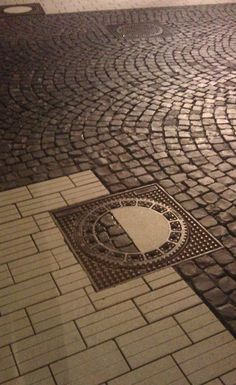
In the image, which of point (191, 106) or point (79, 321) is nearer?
point (79, 321)

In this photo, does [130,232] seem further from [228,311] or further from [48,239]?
[228,311]

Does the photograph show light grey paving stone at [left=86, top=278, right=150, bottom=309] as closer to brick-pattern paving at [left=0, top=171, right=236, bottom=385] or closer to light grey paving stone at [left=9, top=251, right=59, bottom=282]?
brick-pattern paving at [left=0, top=171, right=236, bottom=385]

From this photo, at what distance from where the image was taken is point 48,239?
170 inches

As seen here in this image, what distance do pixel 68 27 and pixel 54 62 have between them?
7.74 ft

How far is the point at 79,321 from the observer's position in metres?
3.48

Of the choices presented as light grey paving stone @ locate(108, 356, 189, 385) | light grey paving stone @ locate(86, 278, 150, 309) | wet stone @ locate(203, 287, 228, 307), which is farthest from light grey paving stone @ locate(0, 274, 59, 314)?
wet stone @ locate(203, 287, 228, 307)

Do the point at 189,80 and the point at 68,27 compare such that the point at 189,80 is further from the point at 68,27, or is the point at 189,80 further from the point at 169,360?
the point at 169,360

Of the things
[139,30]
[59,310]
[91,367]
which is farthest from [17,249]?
[139,30]

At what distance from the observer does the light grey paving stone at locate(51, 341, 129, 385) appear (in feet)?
10.1

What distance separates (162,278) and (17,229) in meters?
1.53

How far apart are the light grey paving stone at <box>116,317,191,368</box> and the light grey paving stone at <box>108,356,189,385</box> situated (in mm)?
54

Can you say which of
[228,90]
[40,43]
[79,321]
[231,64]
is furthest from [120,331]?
[40,43]

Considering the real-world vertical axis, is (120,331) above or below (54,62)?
below

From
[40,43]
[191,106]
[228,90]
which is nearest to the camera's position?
[191,106]
